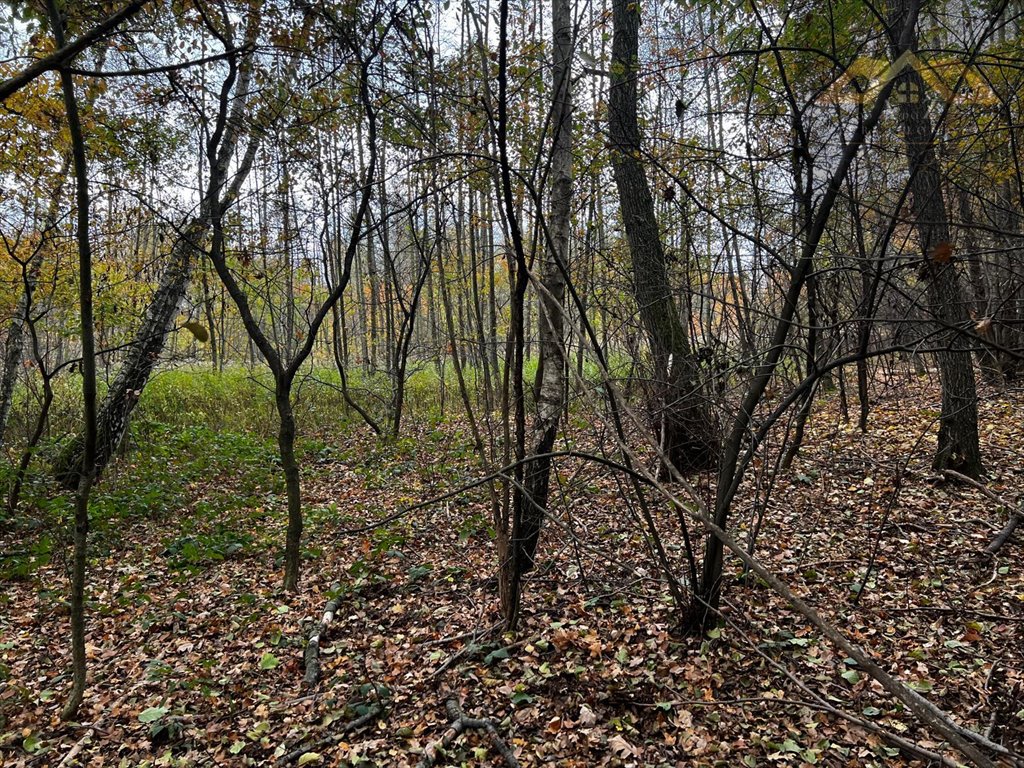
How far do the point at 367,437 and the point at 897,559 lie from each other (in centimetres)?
765

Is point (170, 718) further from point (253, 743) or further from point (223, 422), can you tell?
point (223, 422)

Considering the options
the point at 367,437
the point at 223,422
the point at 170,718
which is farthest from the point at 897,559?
the point at 223,422

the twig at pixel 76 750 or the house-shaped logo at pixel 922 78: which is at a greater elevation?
the house-shaped logo at pixel 922 78

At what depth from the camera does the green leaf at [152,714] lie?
2924 millimetres

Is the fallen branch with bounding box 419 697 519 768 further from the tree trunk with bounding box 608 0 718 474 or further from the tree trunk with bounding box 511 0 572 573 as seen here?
the tree trunk with bounding box 608 0 718 474

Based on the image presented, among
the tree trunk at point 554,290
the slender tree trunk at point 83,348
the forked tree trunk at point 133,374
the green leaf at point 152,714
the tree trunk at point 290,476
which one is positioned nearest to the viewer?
the slender tree trunk at point 83,348

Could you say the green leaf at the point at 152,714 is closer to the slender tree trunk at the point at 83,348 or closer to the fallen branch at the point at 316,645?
the slender tree trunk at the point at 83,348

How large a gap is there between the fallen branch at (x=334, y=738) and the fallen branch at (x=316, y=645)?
A: 530mm

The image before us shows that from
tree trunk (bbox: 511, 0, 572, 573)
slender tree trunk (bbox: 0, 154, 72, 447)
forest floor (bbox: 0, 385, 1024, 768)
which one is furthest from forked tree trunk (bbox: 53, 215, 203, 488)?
tree trunk (bbox: 511, 0, 572, 573)

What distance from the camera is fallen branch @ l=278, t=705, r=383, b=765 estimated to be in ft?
8.71

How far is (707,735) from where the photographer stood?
2.54 metres

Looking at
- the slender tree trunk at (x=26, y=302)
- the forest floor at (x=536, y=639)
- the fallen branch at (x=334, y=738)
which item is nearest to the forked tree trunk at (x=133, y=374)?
the slender tree trunk at (x=26, y=302)

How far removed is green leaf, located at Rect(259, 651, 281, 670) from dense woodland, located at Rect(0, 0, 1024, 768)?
0.03m

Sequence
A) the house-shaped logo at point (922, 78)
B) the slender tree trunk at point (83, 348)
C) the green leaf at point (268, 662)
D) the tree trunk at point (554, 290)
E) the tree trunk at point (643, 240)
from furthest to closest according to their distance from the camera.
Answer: the tree trunk at point (643, 240), the tree trunk at point (554, 290), the green leaf at point (268, 662), the slender tree trunk at point (83, 348), the house-shaped logo at point (922, 78)
